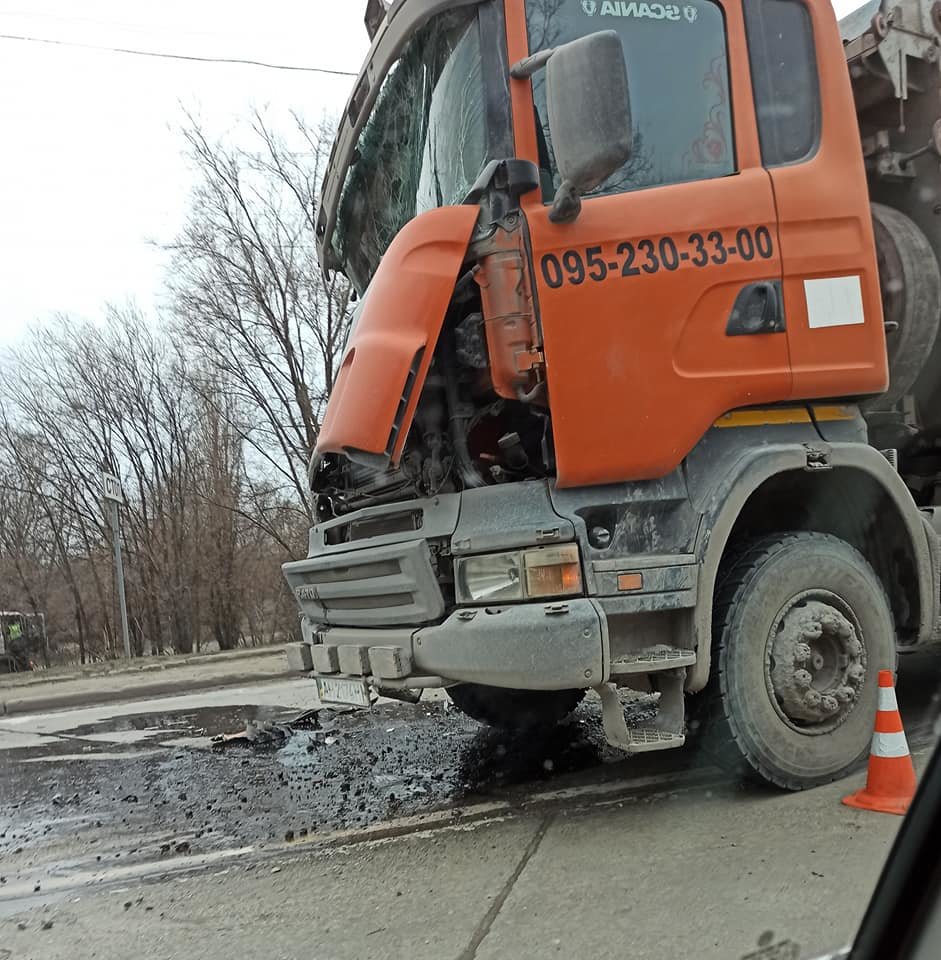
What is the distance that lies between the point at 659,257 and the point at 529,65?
2.96ft

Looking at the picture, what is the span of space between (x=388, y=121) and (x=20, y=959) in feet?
12.1

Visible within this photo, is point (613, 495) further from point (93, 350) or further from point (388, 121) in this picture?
point (93, 350)

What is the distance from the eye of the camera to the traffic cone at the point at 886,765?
3260mm

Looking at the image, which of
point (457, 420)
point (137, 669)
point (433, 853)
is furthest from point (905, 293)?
point (137, 669)

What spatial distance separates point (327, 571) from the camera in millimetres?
4125

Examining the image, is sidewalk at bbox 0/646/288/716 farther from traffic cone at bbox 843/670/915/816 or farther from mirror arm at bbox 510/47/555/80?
mirror arm at bbox 510/47/555/80

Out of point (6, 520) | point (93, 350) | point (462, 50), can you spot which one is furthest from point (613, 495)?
point (6, 520)

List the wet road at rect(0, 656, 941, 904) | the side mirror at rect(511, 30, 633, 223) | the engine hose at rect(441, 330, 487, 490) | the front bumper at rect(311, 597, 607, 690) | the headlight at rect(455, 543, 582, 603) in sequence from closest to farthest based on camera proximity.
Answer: the side mirror at rect(511, 30, 633, 223), the front bumper at rect(311, 597, 607, 690), the headlight at rect(455, 543, 582, 603), the engine hose at rect(441, 330, 487, 490), the wet road at rect(0, 656, 941, 904)

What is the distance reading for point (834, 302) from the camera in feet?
11.7

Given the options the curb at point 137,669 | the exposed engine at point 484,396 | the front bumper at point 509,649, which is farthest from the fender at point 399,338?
the curb at point 137,669

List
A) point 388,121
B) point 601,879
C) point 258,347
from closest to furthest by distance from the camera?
point 601,879, point 388,121, point 258,347

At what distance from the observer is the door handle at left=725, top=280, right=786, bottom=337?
136 inches

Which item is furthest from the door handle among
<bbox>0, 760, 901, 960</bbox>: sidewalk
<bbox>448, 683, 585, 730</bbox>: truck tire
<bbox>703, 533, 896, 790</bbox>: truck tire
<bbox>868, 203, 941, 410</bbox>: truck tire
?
<bbox>448, 683, 585, 730</bbox>: truck tire

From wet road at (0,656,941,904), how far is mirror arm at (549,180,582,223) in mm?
2238
